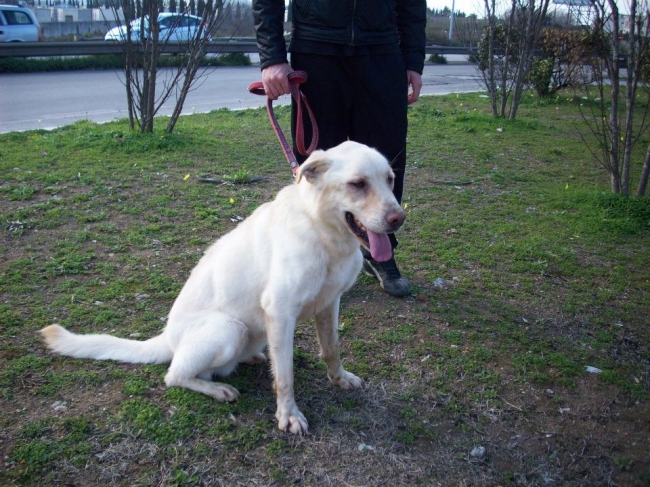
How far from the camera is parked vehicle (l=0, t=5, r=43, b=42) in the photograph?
18.6 meters

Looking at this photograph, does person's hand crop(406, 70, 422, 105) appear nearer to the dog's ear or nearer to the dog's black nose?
the dog's ear

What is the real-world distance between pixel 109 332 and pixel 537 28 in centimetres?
865

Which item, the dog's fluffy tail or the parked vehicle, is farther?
the parked vehicle

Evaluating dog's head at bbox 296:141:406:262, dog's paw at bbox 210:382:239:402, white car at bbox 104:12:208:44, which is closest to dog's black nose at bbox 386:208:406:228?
dog's head at bbox 296:141:406:262

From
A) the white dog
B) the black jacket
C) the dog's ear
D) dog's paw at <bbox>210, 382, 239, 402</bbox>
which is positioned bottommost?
dog's paw at <bbox>210, 382, 239, 402</bbox>

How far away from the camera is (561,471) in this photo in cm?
225

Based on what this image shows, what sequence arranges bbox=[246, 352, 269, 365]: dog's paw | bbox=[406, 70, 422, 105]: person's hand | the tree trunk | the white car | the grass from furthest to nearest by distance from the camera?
1. the white car
2. the tree trunk
3. bbox=[406, 70, 422, 105]: person's hand
4. bbox=[246, 352, 269, 365]: dog's paw
5. the grass

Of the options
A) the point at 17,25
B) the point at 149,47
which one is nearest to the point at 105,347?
the point at 149,47

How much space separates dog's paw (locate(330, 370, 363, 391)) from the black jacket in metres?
1.76

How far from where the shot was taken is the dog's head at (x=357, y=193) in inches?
91.0

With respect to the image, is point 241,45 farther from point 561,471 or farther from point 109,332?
point 561,471

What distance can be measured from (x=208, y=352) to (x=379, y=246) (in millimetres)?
924

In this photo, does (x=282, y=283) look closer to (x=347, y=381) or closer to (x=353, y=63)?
(x=347, y=381)

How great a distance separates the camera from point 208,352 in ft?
8.32
